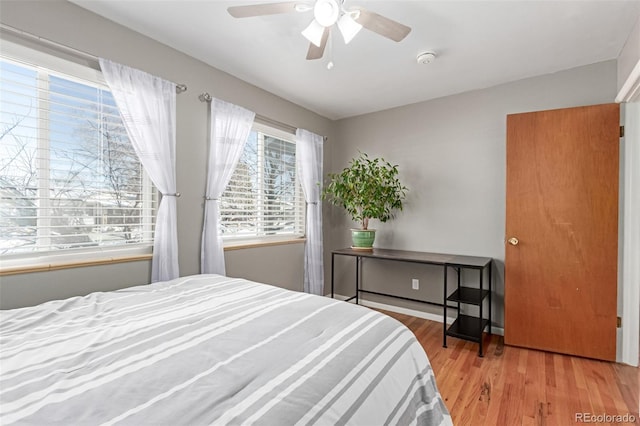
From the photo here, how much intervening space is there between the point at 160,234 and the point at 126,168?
0.52 meters

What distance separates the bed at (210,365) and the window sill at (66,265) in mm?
345

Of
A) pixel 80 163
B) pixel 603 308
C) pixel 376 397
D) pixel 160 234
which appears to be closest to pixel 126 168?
pixel 80 163

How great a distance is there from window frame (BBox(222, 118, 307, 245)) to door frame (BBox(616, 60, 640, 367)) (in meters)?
2.87

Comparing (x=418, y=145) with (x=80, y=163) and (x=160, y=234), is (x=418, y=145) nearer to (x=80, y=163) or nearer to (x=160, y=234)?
(x=160, y=234)

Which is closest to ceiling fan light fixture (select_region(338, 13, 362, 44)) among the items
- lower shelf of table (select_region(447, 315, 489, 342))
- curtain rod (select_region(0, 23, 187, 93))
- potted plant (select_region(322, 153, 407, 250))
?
curtain rod (select_region(0, 23, 187, 93))

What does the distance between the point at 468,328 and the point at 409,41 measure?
8.21 ft

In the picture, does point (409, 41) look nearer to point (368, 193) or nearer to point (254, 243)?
point (368, 193)

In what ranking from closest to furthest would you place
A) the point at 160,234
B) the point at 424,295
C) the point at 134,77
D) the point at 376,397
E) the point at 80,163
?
1. the point at 376,397
2. the point at 80,163
3. the point at 134,77
4. the point at 160,234
5. the point at 424,295

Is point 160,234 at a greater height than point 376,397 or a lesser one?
greater

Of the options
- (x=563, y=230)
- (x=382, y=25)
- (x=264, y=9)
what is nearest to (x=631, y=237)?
(x=563, y=230)

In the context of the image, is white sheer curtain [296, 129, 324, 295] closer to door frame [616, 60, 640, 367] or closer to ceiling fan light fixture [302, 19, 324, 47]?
ceiling fan light fixture [302, 19, 324, 47]

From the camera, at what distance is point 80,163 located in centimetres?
185

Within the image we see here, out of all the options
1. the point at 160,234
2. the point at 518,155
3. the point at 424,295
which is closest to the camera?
the point at 160,234

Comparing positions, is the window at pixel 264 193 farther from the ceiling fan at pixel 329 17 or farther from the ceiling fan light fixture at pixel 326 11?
the ceiling fan light fixture at pixel 326 11
